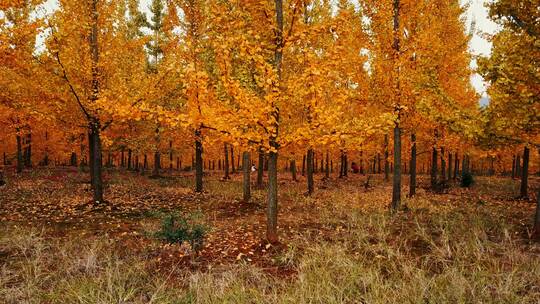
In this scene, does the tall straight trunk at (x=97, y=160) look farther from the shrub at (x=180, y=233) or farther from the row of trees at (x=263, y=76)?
the shrub at (x=180, y=233)

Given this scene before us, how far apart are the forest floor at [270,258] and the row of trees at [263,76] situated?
145 cm

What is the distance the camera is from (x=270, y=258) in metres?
6.72

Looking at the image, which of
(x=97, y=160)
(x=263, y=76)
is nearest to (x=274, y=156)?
(x=263, y=76)

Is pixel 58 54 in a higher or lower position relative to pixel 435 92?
higher

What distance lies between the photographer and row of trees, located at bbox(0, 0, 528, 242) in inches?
248

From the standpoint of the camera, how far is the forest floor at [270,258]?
4.82 m

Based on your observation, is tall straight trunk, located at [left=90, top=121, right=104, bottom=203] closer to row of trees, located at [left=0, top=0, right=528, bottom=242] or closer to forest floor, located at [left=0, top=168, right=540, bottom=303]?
row of trees, located at [left=0, top=0, right=528, bottom=242]

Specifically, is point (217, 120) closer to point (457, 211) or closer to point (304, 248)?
point (304, 248)

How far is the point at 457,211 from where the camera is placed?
11.6 meters

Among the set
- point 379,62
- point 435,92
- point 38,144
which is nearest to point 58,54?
point 379,62

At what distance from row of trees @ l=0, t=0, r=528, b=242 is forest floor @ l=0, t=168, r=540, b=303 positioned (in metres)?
1.45

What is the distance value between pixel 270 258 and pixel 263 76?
11.6ft

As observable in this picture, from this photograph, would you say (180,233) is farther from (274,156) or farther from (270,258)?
(274,156)

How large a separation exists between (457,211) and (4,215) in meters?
14.4
